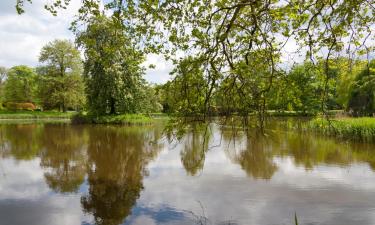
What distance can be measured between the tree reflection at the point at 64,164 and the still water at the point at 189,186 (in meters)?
0.03

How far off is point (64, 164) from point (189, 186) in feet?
16.2

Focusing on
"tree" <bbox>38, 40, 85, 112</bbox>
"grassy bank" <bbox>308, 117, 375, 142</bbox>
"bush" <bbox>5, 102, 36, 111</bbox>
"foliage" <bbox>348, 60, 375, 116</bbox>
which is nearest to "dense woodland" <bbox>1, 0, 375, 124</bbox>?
"grassy bank" <bbox>308, 117, 375, 142</bbox>

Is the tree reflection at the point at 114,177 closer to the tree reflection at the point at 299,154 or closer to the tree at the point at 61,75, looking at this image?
the tree reflection at the point at 299,154

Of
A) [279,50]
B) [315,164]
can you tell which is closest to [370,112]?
[315,164]

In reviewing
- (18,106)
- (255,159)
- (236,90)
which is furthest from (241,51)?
(18,106)

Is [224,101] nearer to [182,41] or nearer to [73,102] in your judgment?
[182,41]

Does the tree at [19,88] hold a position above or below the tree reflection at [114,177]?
above

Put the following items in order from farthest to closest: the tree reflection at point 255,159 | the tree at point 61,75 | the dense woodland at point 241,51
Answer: the tree at point 61,75 < the tree reflection at point 255,159 < the dense woodland at point 241,51

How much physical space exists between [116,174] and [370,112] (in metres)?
25.5

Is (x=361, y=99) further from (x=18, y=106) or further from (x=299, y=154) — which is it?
(x=18, y=106)

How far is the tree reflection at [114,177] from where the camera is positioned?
6.39m

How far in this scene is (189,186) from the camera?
8.05 metres

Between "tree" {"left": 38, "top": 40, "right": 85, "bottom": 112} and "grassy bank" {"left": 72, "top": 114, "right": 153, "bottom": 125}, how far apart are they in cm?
1070


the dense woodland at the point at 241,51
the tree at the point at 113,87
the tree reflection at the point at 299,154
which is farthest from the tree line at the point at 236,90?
the tree at the point at 113,87
